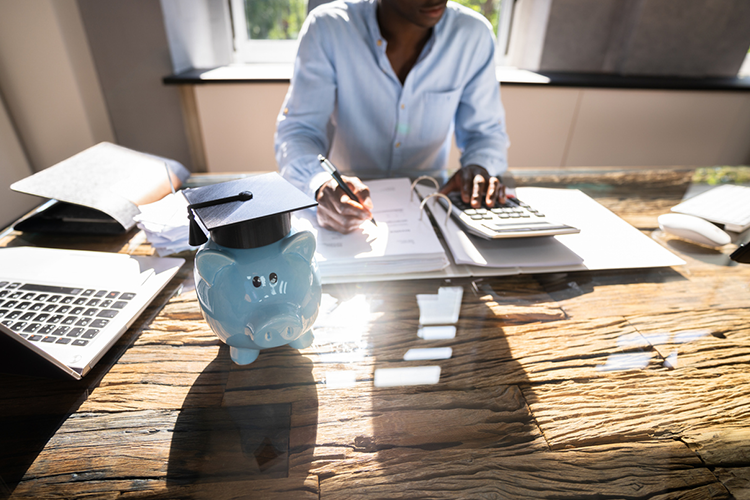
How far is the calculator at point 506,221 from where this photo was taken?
0.73 metres

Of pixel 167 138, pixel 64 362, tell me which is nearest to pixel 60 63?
pixel 167 138

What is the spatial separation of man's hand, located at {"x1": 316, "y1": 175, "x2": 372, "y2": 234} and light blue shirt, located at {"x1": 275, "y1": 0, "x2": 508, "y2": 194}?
0.98 ft

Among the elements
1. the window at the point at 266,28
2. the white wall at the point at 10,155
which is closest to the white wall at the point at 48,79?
the white wall at the point at 10,155

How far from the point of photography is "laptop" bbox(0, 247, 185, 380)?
19.6 inches

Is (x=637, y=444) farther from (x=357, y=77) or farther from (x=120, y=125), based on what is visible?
(x=120, y=125)

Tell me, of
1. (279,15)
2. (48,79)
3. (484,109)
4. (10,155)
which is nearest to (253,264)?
(484,109)

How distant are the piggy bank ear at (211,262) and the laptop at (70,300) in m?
0.21

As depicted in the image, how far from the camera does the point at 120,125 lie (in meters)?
2.17

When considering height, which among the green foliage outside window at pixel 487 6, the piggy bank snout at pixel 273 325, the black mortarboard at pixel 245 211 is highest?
the green foliage outside window at pixel 487 6

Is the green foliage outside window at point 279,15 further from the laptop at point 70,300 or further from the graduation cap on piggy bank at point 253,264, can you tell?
the graduation cap on piggy bank at point 253,264

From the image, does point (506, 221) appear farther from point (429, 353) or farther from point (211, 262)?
point (211, 262)

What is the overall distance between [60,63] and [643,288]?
248 centimetres

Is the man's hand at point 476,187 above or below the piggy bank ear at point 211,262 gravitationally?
below

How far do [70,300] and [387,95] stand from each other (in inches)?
42.9
